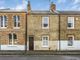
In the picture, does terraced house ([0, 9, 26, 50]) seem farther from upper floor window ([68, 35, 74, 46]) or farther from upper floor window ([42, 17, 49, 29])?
upper floor window ([68, 35, 74, 46])

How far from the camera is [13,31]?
44156mm

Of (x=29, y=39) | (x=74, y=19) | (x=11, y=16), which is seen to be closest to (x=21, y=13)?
(x=11, y=16)

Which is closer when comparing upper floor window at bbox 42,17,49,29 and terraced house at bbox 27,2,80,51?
terraced house at bbox 27,2,80,51

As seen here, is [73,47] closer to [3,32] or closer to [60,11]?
[60,11]

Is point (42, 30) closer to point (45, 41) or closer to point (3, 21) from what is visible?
point (45, 41)

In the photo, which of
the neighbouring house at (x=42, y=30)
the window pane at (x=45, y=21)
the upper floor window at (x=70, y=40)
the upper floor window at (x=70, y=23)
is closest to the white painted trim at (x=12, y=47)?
the neighbouring house at (x=42, y=30)

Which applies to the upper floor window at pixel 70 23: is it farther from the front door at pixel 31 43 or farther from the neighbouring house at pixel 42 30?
the front door at pixel 31 43

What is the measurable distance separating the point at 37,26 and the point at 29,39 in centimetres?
246

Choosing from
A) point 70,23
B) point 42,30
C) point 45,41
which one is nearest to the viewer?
point 45,41

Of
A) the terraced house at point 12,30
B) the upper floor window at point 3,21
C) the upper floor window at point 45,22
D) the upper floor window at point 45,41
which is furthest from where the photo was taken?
the upper floor window at point 45,22

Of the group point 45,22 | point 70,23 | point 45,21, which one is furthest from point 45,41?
point 70,23

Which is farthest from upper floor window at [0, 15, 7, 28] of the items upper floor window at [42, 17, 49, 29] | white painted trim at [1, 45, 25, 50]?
upper floor window at [42, 17, 49, 29]

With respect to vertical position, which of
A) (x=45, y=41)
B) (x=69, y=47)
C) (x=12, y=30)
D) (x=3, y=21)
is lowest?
(x=69, y=47)

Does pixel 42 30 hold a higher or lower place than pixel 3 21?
lower
